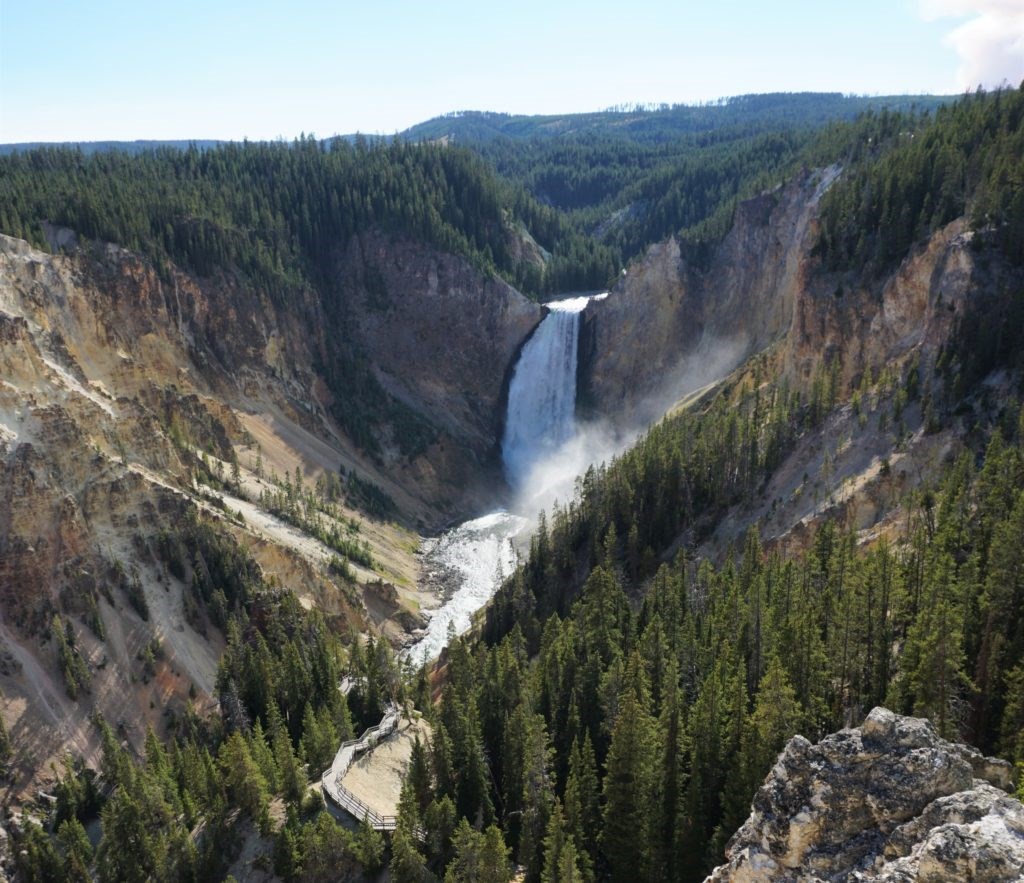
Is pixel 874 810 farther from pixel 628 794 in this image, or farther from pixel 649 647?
pixel 649 647

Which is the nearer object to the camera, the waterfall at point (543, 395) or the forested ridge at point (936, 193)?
Answer: the forested ridge at point (936, 193)

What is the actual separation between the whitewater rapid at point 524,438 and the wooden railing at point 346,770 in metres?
43.1

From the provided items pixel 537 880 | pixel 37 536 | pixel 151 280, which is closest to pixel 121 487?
pixel 37 536

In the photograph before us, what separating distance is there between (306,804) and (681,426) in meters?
57.0

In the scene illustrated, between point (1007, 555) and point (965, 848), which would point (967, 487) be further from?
point (965, 848)

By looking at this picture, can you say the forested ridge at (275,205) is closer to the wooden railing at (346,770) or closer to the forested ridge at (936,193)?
the forested ridge at (936,193)

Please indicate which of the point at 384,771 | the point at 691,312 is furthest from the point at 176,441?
the point at 691,312

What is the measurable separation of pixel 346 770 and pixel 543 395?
8951 cm

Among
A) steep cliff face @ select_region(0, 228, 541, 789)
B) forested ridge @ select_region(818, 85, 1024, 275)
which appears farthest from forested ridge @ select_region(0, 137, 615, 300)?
forested ridge @ select_region(818, 85, 1024, 275)

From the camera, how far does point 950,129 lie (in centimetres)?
8862

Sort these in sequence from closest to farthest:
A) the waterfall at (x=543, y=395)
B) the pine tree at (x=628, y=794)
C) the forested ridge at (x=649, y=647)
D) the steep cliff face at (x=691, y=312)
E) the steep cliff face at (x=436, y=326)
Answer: the pine tree at (x=628, y=794) → the forested ridge at (x=649, y=647) → the steep cliff face at (x=691, y=312) → the waterfall at (x=543, y=395) → the steep cliff face at (x=436, y=326)

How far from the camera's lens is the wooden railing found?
4253 centimetres

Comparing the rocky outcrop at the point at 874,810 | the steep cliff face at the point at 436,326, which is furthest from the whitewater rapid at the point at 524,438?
the rocky outcrop at the point at 874,810

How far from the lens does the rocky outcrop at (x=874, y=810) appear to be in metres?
15.2
